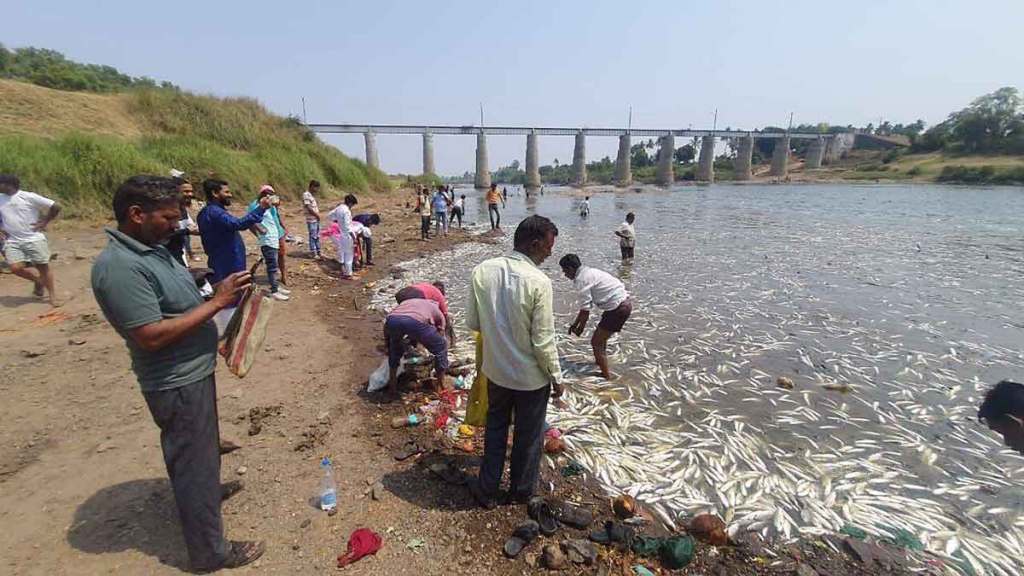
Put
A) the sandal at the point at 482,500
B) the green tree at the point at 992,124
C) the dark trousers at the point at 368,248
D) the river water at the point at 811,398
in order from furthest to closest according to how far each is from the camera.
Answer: the green tree at the point at 992,124, the dark trousers at the point at 368,248, the river water at the point at 811,398, the sandal at the point at 482,500

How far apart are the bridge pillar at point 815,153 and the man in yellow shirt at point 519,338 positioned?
453 ft

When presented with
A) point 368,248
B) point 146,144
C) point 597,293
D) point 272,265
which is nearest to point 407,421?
point 597,293

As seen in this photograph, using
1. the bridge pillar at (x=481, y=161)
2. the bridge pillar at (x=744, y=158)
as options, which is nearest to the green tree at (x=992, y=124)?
the bridge pillar at (x=744, y=158)

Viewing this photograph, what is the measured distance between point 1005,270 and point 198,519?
2374 cm

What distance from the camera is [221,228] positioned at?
22.8 feet

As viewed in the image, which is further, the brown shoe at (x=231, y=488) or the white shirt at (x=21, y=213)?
the white shirt at (x=21, y=213)

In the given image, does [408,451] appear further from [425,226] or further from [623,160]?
[623,160]

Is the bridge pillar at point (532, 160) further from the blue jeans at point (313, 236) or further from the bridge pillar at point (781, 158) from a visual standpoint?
the blue jeans at point (313, 236)

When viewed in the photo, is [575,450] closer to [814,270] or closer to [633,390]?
[633,390]

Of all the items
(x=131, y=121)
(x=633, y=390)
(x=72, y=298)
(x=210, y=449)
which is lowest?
(x=633, y=390)

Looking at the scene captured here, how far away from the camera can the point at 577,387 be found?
6.98m

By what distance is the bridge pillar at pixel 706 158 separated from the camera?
10550 centimetres

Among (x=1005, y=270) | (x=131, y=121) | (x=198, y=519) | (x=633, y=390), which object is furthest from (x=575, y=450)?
(x=131, y=121)

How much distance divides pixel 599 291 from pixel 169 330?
17.9 feet
